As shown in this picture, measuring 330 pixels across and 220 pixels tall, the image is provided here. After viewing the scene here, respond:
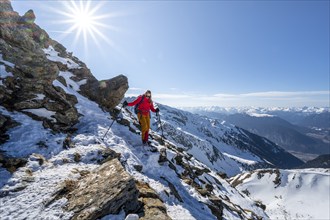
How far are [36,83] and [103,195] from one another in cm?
1469

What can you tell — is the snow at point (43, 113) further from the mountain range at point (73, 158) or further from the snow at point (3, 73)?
the snow at point (3, 73)

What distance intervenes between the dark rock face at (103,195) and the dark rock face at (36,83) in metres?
7.60

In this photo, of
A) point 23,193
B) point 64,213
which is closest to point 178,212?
point 64,213

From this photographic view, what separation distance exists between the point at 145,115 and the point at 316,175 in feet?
343

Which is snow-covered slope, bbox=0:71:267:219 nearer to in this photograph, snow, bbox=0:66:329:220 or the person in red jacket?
snow, bbox=0:66:329:220

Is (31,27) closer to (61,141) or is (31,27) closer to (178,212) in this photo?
(61,141)

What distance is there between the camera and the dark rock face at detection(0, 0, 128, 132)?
56.3 ft

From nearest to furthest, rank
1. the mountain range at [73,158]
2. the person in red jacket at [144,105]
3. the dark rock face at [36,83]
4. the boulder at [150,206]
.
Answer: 1. the mountain range at [73,158]
2. the boulder at [150,206]
3. the dark rock face at [36,83]
4. the person in red jacket at [144,105]

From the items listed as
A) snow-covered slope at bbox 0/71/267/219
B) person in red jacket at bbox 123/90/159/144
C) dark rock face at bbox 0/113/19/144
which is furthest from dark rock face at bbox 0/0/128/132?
person in red jacket at bbox 123/90/159/144

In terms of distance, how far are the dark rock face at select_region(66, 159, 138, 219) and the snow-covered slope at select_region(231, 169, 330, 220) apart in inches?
2538

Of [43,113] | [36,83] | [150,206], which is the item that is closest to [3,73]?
[36,83]

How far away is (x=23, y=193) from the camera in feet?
31.0

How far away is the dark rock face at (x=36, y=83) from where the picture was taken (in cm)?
1716

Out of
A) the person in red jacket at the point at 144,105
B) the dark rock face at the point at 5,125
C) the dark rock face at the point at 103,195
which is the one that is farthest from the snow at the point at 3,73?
the dark rock face at the point at 103,195
